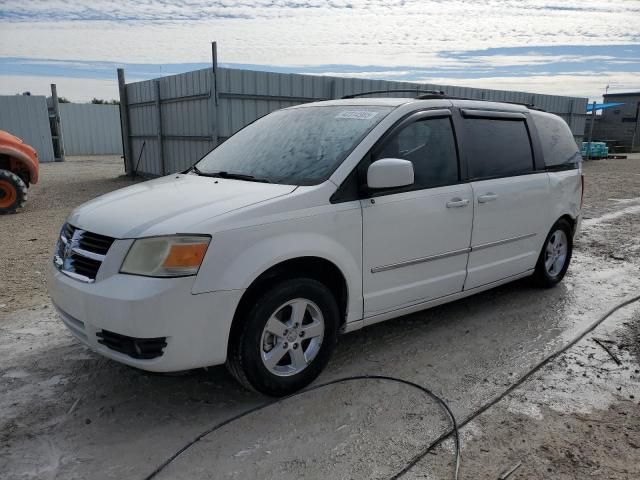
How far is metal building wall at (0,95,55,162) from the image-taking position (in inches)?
864

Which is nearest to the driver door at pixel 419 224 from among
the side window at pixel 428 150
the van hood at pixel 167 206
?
the side window at pixel 428 150

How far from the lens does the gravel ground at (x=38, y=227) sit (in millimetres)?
5312

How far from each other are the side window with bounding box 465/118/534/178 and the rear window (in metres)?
0.28

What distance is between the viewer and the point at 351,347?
13.4 feet

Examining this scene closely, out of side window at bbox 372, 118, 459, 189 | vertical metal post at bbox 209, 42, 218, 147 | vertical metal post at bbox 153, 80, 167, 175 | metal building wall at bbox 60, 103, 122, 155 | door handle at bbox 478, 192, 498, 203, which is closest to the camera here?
side window at bbox 372, 118, 459, 189

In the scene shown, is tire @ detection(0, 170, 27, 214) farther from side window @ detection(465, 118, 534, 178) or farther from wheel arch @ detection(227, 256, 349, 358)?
side window @ detection(465, 118, 534, 178)

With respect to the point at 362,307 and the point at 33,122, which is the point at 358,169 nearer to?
the point at 362,307

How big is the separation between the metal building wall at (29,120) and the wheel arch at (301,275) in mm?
22896

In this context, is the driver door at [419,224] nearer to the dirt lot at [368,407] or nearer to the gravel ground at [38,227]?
the dirt lot at [368,407]

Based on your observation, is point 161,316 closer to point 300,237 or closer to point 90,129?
point 300,237

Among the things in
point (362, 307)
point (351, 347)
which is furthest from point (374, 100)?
point (351, 347)

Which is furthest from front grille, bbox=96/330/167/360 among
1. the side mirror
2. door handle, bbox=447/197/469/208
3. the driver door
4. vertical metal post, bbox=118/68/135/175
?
vertical metal post, bbox=118/68/135/175

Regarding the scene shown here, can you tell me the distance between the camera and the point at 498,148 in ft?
15.0

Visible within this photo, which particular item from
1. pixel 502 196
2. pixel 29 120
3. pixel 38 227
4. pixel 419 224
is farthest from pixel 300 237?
pixel 29 120
